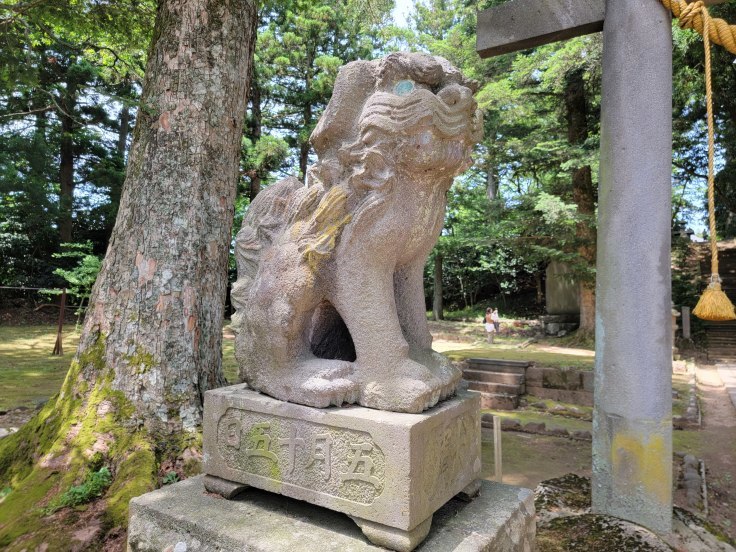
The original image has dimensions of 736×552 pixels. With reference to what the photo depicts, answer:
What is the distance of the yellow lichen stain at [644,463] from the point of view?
98.8 inches

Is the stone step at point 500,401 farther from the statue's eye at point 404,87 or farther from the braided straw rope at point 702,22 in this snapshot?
the statue's eye at point 404,87

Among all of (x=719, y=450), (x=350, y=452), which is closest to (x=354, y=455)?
(x=350, y=452)

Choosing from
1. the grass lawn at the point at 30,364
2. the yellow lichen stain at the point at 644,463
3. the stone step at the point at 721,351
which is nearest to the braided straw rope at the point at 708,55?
the yellow lichen stain at the point at 644,463

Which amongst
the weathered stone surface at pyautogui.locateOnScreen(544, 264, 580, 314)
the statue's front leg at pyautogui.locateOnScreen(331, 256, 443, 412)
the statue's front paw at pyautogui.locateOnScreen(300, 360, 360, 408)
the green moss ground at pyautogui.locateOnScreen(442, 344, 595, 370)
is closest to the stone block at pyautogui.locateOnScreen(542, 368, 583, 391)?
the green moss ground at pyautogui.locateOnScreen(442, 344, 595, 370)

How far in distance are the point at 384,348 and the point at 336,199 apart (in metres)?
0.57

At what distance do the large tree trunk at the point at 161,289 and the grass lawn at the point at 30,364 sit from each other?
10.1ft

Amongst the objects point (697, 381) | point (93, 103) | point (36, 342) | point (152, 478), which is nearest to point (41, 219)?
point (93, 103)

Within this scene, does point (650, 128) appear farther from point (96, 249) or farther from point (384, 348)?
point (96, 249)

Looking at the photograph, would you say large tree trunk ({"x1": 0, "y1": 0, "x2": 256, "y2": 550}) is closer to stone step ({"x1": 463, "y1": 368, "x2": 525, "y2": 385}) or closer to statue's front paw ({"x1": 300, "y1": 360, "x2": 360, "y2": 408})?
statue's front paw ({"x1": 300, "y1": 360, "x2": 360, "y2": 408})

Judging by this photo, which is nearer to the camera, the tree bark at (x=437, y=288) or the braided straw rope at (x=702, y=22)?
the braided straw rope at (x=702, y=22)

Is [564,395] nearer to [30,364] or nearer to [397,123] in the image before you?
[397,123]

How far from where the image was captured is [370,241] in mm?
1719

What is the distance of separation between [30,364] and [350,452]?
812 centimetres

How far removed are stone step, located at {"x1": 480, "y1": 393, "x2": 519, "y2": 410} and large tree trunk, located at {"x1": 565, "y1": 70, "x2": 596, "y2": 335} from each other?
466 cm
